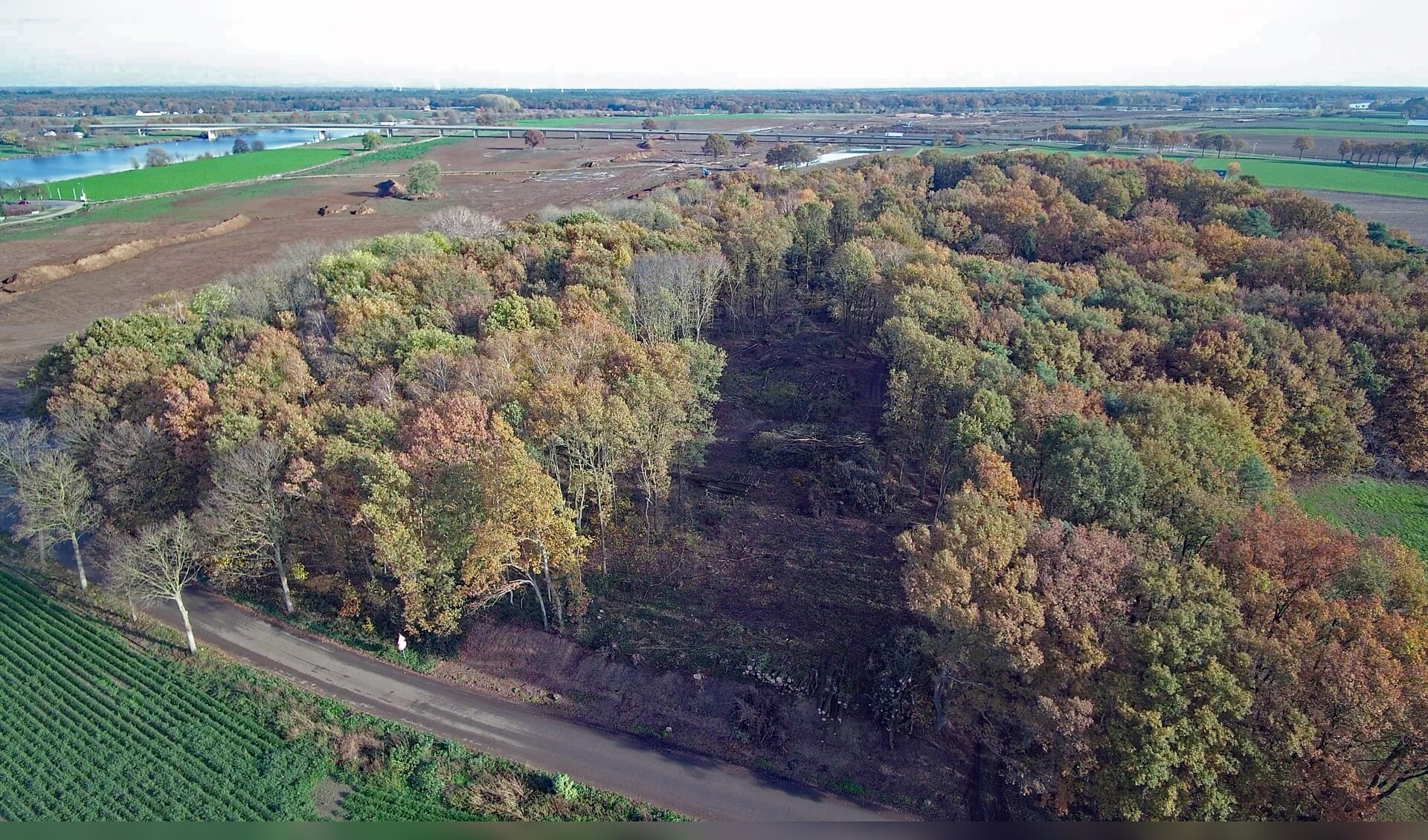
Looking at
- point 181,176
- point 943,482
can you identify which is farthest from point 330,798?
point 181,176

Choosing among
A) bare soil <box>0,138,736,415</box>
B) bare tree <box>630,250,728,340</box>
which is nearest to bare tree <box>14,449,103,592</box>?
bare soil <box>0,138,736,415</box>

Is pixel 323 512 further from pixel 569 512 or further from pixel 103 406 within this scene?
pixel 103 406

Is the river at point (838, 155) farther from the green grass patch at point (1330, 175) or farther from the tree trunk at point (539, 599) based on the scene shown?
the tree trunk at point (539, 599)

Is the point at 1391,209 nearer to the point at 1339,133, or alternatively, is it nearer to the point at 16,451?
the point at 1339,133

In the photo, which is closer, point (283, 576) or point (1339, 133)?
point (283, 576)

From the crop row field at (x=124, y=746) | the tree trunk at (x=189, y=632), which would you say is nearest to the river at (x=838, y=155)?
the tree trunk at (x=189, y=632)

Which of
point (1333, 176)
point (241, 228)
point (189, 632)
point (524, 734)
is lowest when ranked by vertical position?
point (524, 734)

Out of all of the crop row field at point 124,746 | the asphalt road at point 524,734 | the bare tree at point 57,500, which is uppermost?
the bare tree at point 57,500
